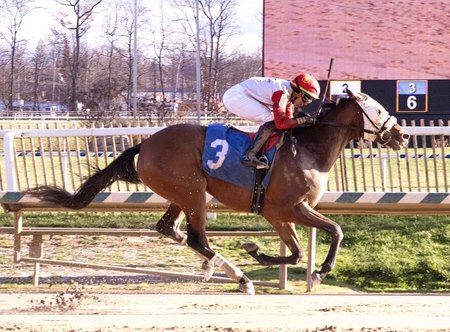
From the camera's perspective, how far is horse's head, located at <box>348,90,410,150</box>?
7.06 m

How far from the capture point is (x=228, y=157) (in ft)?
23.1

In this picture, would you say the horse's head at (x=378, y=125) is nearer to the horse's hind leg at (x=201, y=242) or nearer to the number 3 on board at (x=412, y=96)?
the horse's hind leg at (x=201, y=242)

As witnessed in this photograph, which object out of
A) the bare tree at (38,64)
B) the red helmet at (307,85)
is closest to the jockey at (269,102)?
the red helmet at (307,85)

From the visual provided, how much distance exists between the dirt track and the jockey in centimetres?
120

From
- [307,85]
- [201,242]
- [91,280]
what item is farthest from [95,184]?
[91,280]

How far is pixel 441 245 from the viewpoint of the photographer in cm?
1074

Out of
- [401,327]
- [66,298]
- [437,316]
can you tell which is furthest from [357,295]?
[66,298]

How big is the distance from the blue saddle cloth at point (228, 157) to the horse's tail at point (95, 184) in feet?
2.40

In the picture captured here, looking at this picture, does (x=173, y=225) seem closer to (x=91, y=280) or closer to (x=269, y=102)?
(x=269, y=102)

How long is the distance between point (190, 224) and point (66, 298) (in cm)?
118

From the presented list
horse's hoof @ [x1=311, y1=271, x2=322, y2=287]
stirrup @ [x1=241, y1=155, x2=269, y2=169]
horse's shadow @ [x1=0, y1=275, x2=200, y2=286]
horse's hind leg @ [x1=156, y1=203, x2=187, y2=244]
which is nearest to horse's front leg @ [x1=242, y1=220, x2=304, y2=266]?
horse's hoof @ [x1=311, y1=271, x2=322, y2=287]

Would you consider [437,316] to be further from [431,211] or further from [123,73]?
[123,73]

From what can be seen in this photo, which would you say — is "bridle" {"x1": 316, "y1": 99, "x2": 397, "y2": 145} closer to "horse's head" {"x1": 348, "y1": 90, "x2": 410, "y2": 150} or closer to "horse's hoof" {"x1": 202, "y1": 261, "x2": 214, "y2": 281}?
"horse's head" {"x1": 348, "y1": 90, "x2": 410, "y2": 150}

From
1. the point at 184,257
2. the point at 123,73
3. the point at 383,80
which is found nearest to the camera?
the point at 184,257
